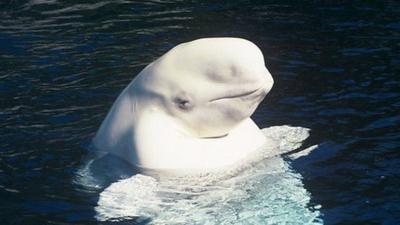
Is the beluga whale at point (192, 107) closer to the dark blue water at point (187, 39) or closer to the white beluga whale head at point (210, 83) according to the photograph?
the white beluga whale head at point (210, 83)

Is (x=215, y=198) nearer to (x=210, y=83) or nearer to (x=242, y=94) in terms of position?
(x=242, y=94)

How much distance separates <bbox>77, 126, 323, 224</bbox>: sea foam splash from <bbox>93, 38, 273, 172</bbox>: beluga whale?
25 cm

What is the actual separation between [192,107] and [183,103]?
0.35ft

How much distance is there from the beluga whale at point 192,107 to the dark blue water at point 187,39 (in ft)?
2.47

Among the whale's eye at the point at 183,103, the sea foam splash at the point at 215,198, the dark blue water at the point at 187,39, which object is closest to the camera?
the sea foam splash at the point at 215,198

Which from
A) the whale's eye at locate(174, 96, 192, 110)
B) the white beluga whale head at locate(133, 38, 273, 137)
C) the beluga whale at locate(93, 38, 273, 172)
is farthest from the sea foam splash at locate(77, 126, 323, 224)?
the whale's eye at locate(174, 96, 192, 110)

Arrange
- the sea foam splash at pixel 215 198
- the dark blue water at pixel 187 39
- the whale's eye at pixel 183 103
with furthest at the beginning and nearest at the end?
the whale's eye at pixel 183 103
the dark blue water at pixel 187 39
the sea foam splash at pixel 215 198

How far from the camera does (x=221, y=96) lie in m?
9.90

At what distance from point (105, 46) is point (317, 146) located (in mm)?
5567

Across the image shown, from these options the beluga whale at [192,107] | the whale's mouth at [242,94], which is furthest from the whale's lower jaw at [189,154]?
the whale's mouth at [242,94]

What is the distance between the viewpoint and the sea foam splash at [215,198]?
29.6 feet

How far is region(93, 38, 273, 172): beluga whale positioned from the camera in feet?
32.1

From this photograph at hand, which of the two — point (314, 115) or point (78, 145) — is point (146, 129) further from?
point (314, 115)

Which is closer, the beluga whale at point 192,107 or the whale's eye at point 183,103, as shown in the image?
the beluga whale at point 192,107
